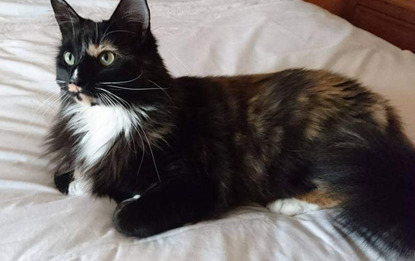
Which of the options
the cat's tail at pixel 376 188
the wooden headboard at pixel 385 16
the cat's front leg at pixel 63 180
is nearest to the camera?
the cat's tail at pixel 376 188

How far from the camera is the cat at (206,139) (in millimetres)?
813

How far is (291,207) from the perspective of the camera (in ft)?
3.12

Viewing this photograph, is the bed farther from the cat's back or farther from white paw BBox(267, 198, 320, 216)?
the cat's back

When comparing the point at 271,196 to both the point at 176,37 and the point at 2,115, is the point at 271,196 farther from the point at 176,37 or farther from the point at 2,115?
the point at 176,37

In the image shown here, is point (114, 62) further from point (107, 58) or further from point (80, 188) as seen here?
point (80, 188)

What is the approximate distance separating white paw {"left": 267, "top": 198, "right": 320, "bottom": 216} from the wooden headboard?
1.71 metres

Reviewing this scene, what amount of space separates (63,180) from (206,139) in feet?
1.10

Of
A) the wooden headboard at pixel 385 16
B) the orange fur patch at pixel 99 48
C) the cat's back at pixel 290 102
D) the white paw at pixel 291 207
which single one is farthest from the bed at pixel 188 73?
the wooden headboard at pixel 385 16

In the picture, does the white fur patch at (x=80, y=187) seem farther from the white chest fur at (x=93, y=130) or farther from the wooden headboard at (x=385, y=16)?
the wooden headboard at (x=385, y=16)

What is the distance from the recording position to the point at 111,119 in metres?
0.93

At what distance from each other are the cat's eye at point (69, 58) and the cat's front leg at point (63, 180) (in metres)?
0.25

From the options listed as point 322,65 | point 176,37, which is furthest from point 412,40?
point 176,37

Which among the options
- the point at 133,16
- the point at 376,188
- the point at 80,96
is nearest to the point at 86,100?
the point at 80,96

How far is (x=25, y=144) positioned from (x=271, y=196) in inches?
24.0
